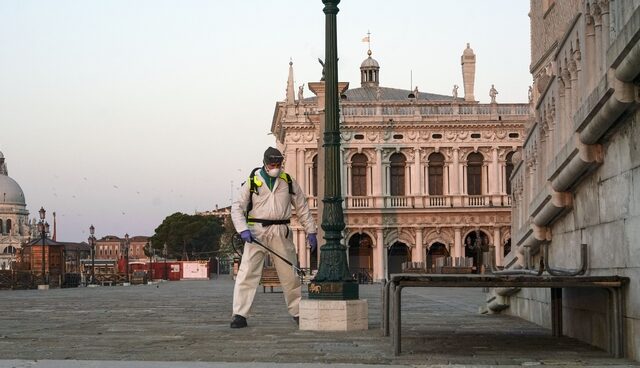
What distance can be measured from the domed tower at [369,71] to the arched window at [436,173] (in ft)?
53.7

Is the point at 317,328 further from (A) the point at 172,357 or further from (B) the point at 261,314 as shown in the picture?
(B) the point at 261,314

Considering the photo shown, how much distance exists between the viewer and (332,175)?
11.8 meters

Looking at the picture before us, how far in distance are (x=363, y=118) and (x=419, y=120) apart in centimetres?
352

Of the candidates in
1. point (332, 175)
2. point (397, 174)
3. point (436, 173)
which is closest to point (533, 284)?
point (332, 175)

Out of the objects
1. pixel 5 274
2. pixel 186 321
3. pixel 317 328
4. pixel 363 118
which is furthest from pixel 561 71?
pixel 363 118

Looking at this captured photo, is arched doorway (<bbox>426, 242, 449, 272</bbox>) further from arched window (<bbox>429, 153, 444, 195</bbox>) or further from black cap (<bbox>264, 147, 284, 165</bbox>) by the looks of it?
black cap (<bbox>264, 147, 284, 165</bbox>)

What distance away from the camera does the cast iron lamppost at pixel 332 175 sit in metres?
11.7

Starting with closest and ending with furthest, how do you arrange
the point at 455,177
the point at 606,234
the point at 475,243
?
1. the point at 606,234
2. the point at 475,243
3. the point at 455,177

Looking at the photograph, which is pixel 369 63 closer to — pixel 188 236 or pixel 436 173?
pixel 436 173

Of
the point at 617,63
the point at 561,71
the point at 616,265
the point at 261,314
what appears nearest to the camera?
the point at 617,63

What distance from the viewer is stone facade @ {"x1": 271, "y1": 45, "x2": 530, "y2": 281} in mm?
67375

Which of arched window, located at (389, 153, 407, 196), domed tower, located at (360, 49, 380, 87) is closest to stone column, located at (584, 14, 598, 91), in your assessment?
arched window, located at (389, 153, 407, 196)

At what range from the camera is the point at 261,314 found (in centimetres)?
1586

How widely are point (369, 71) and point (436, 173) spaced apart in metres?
17.7
